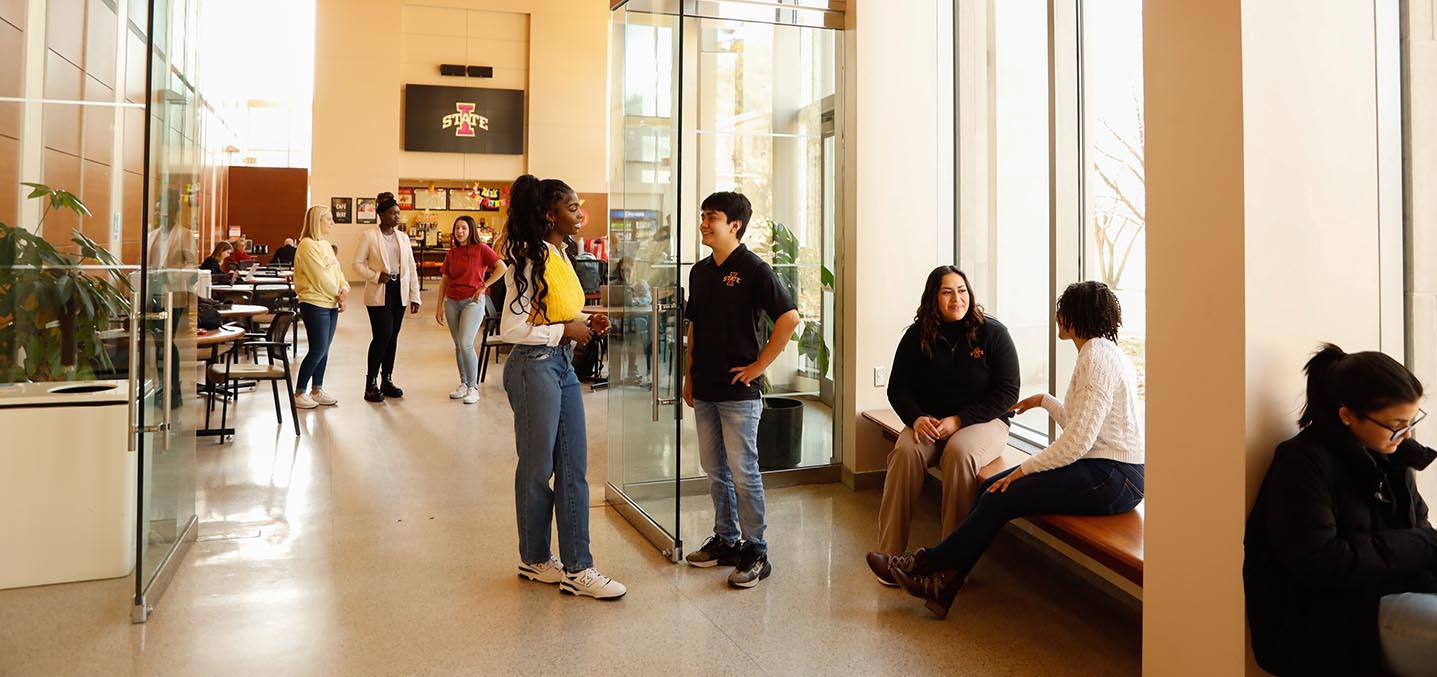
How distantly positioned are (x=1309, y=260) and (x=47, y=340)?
443cm

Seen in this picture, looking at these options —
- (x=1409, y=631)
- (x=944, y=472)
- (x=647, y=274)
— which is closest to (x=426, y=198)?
(x=647, y=274)

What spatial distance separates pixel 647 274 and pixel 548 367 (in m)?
0.93

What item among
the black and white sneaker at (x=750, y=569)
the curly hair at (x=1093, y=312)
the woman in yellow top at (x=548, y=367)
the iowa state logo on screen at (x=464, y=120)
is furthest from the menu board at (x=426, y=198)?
the curly hair at (x=1093, y=312)

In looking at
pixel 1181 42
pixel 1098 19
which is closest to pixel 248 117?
pixel 1098 19

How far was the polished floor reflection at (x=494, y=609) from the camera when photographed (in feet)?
9.42

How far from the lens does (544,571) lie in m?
3.54

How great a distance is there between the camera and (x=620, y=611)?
329 centimetres

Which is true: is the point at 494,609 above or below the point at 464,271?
below

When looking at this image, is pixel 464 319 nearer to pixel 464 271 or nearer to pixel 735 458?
pixel 464 271

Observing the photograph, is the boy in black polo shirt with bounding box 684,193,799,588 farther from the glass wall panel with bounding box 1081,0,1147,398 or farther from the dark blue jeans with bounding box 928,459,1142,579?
the glass wall panel with bounding box 1081,0,1147,398

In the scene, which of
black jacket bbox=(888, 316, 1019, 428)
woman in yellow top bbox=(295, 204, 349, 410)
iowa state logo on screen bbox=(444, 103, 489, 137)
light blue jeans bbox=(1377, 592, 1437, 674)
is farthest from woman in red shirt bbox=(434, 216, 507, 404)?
iowa state logo on screen bbox=(444, 103, 489, 137)

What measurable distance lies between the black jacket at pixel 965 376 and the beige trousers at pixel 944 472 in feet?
0.30

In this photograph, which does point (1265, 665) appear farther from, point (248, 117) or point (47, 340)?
point (248, 117)

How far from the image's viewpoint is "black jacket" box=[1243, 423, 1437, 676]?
204cm
